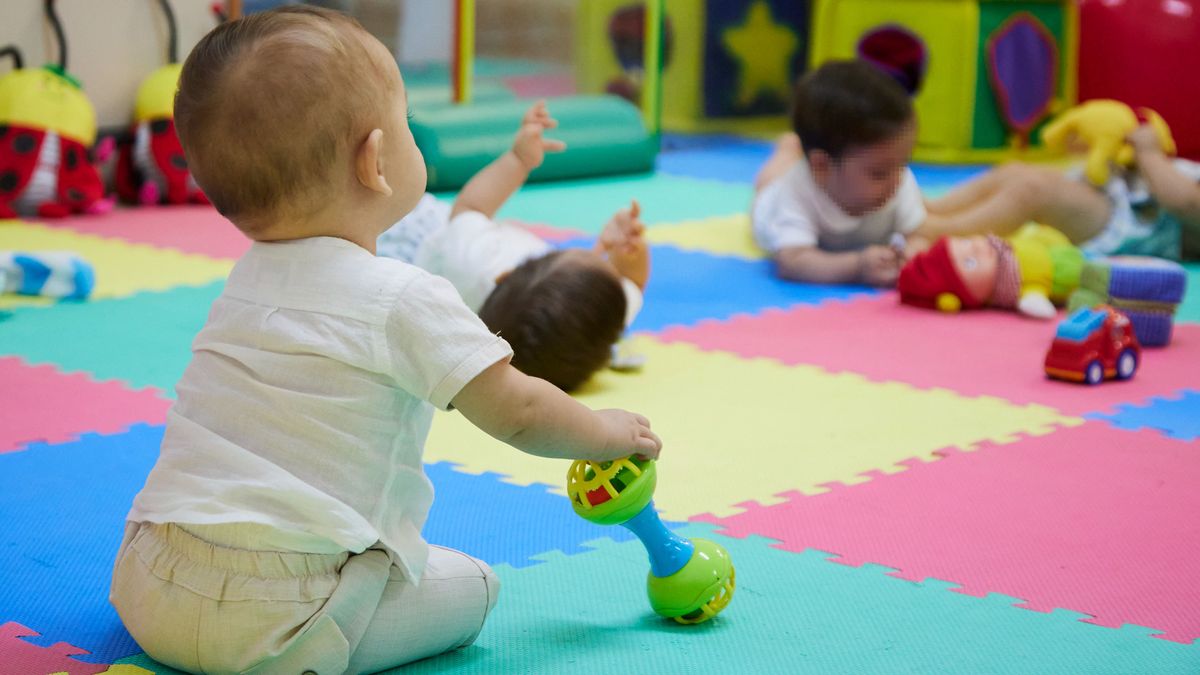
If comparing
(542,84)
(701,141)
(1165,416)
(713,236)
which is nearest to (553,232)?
(713,236)

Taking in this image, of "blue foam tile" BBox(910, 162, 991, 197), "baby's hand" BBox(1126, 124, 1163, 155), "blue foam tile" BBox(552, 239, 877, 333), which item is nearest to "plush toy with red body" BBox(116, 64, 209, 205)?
"blue foam tile" BBox(552, 239, 877, 333)

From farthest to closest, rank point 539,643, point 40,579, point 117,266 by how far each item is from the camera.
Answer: point 117,266
point 40,579
point 539,643

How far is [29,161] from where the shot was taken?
12.5 ft

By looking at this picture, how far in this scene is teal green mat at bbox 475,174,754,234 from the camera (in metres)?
3.97

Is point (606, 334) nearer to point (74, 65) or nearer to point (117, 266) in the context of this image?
point (117, 266)

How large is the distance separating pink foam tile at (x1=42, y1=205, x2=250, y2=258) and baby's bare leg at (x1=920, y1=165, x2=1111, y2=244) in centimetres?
177

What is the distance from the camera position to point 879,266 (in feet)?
10.4

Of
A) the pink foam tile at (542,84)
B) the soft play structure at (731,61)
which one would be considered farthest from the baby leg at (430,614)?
the soft play structure at (731,61)

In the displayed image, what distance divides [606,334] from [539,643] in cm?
99

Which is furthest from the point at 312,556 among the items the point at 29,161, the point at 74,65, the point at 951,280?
the point at 74,65

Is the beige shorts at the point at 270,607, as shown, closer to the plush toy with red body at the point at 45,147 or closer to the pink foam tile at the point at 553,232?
the pink foam tile at the point at 553,232

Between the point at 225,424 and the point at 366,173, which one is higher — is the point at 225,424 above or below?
below

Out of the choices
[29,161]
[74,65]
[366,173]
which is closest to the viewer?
[366,173]

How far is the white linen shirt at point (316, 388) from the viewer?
1150mm
